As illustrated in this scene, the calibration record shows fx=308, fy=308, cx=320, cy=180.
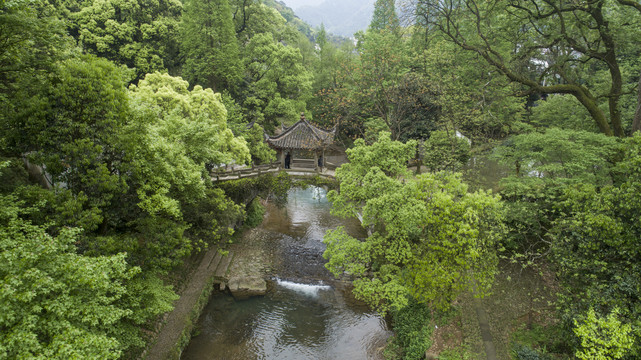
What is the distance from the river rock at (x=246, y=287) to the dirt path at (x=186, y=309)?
1.29 meters

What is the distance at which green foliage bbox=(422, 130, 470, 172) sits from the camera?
2052 centimetres

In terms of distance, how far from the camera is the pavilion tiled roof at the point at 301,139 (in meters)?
23.4

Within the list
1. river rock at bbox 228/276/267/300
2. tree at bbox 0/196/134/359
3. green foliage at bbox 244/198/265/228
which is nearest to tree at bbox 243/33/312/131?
green foliage at bbox 244/198/265/228

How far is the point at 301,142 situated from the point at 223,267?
10.6 meters

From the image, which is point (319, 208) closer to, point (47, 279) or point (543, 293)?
point (543, 293)

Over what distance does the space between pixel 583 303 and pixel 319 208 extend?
77.0ft

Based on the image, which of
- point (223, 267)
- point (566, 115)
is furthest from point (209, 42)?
point (566, 115)

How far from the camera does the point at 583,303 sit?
410 inches

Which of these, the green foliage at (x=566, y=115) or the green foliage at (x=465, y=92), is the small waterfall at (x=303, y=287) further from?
the green foliage at (x=566, y=115)

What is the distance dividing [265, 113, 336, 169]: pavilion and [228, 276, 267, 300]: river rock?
29.9ft

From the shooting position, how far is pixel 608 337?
886 cm

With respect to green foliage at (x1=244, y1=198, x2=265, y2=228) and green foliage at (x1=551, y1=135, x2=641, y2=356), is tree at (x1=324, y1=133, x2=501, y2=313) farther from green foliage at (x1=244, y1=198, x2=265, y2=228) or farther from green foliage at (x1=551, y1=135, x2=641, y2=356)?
Result: green foliage at (x1=244, y1=198, x2=265, y2=228)

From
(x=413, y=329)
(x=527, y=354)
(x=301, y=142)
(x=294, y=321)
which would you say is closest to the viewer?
(x=527, y=354)

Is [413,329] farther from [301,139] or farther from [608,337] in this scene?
[301,139]
